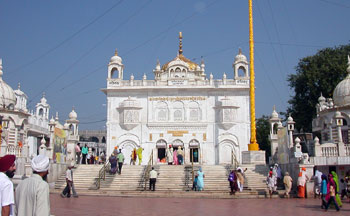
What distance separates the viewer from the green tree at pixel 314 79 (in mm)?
37562

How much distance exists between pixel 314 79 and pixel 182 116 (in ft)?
48.2

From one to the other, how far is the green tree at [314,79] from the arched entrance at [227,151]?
10139 mm

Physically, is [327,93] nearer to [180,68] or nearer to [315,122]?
[315,122]

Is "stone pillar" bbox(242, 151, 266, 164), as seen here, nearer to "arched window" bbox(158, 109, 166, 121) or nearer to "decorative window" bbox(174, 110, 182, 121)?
"decorative window" bbox(174, 110, 182, 121)

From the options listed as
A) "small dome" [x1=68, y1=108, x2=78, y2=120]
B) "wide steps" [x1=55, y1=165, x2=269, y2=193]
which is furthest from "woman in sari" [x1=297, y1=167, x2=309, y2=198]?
"small dome" [x1=68, y1=108, x2=78, y2=120]

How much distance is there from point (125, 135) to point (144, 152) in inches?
96.2

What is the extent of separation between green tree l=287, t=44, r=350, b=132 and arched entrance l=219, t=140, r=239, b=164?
10139 mm

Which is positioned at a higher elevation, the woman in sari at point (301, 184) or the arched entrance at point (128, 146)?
the arched entrance at point (128, 146)

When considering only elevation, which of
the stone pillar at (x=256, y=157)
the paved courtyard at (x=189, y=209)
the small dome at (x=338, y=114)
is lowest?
the paved courtyard at (x=189, y=209)

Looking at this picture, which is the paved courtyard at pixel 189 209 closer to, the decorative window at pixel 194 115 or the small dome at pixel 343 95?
the small dome at pixel 343 95

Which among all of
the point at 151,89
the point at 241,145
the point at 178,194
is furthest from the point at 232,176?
the point at 151,89

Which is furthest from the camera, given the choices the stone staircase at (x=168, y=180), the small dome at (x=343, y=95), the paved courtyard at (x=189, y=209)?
the small dome at (x=343, y=95)

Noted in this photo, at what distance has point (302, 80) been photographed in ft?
131

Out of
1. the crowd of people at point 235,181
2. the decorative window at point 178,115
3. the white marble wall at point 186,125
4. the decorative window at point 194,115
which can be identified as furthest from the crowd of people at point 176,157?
the crowd of people at point 235,181
